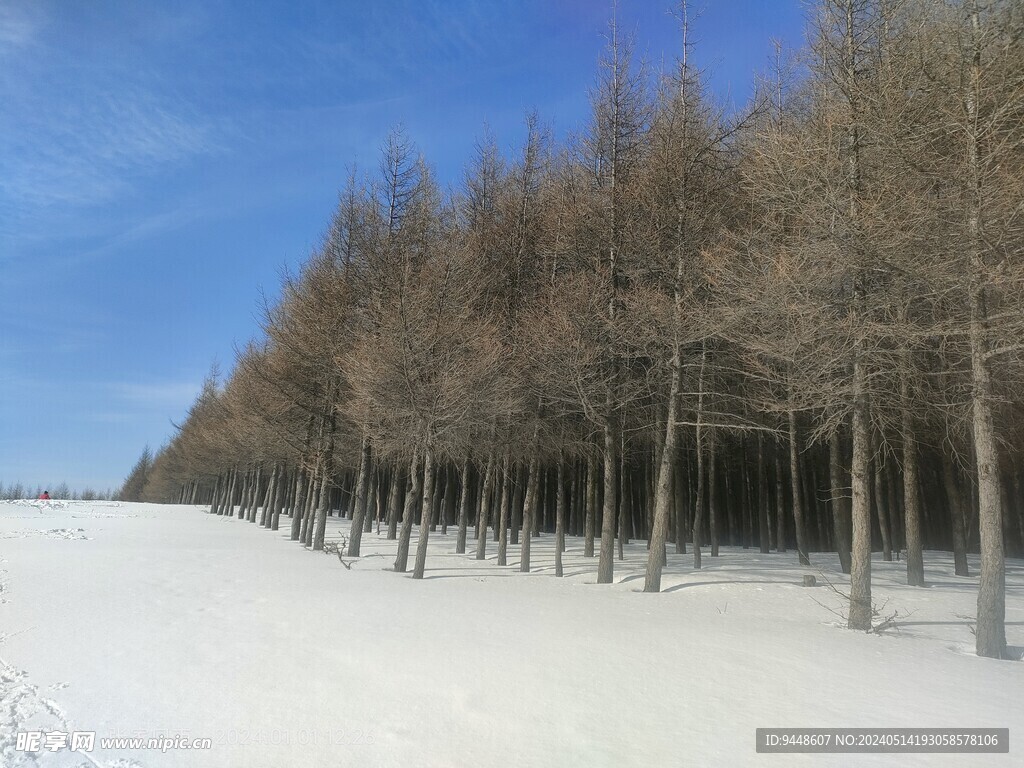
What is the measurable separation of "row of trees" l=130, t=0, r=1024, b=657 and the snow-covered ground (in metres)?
2.60

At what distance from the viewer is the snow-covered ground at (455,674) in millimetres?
4715

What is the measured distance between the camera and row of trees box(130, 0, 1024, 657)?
906cm

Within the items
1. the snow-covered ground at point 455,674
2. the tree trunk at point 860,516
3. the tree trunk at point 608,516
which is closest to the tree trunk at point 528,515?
the tree trunk at point 608,516

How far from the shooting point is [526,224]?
19.2m

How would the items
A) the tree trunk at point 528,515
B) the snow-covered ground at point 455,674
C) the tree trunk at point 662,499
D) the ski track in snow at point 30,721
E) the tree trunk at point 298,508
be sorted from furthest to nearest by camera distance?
the tree trunk at point 298,508, the tree trunk at point 528,515, the tree trunk at point 662,499, the snow-covered ground at point 455,674, the ski track in snow at point 30,721

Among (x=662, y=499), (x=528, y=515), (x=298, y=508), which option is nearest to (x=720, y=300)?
(x=662, y=499)

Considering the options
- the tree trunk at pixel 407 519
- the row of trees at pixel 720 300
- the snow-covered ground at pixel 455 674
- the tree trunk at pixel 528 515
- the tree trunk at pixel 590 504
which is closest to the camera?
the snow-covered ground at pixel 455 674

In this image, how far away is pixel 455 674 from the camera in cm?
611

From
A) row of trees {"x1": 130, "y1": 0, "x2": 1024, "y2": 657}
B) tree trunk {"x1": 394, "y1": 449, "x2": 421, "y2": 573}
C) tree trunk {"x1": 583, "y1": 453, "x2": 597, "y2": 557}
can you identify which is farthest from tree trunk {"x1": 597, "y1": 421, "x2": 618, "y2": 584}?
tree trunk {"x1": 394, "y1": 449, "x2": 421, "y2": 573}

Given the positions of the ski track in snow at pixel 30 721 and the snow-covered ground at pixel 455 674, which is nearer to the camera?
the ski track in snow at pixel 30 721

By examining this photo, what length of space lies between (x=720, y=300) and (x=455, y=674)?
9449 mm

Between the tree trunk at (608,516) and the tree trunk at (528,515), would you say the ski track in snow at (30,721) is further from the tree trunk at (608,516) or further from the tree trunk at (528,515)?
the tree trunk at (528,515)

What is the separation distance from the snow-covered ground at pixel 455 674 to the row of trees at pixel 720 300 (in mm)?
2596

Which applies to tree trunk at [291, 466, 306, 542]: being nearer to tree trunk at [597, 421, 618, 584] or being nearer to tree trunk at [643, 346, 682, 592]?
tree trunk at [597, 421, 618, 584]
